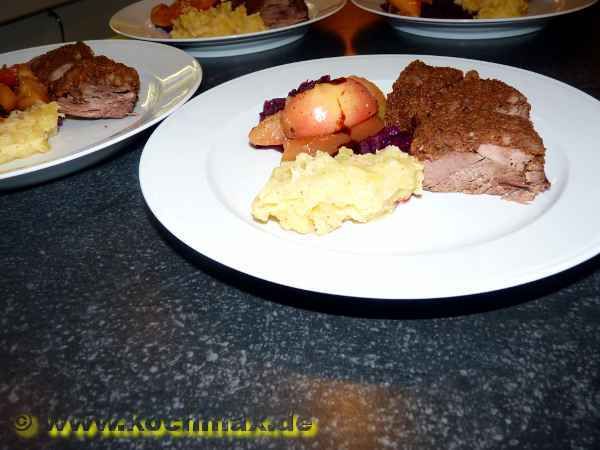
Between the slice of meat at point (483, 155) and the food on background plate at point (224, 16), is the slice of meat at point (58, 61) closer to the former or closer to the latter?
the food on background plate at point (224, 16)

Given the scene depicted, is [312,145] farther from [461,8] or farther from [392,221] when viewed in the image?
[461,8]

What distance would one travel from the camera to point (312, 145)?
6.99 feet

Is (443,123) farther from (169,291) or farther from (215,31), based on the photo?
(215,31)

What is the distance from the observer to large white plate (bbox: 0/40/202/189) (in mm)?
2150

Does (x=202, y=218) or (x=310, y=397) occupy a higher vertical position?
(x=202, y=218)

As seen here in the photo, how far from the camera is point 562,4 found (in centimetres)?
387

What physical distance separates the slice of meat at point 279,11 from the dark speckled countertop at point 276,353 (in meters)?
2.60

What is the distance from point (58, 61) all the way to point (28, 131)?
2.49ft

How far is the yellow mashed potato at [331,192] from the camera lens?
1.68 meters

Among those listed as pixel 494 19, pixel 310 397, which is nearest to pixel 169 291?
pixel 310 397

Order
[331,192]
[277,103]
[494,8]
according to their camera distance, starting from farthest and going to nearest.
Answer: [494,8]
[277,103]
[331,192]

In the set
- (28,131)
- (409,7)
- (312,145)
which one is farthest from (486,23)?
(28,131)

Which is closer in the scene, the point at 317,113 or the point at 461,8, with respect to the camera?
the point at 317,113

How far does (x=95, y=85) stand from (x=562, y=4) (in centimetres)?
340
